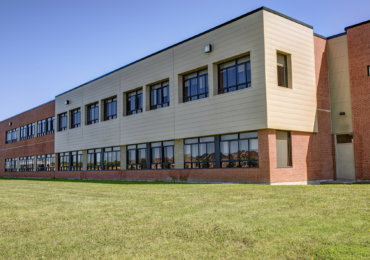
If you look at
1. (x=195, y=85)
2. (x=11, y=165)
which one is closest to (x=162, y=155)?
(x=195, y=85)

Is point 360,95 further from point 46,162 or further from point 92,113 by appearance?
point 46,162

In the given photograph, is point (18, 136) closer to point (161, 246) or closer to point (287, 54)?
point (287, 54)

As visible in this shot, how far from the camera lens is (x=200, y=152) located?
24.2 metres

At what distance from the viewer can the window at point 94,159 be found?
3569cm

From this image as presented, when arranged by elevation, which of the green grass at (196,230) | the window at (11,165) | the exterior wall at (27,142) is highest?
the exterior wall at (27,142)

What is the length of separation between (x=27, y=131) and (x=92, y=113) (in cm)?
2072

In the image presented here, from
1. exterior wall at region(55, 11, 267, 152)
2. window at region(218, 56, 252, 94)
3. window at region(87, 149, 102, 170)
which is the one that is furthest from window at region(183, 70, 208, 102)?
window at region(87, 149, 102, 170)

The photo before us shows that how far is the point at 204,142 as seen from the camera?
23.9 metres

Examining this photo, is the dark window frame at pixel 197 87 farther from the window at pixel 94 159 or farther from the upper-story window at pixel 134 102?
the window at pixel 94 159

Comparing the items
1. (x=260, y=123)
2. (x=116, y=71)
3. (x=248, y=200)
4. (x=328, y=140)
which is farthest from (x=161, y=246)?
(x=116, y=71)

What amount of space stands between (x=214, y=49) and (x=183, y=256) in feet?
62.6

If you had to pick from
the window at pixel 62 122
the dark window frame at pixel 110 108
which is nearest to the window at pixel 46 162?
the window at pixel 62 122

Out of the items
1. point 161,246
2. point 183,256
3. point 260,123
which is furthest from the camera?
point 260,123

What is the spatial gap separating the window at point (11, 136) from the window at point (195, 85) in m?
40.9
